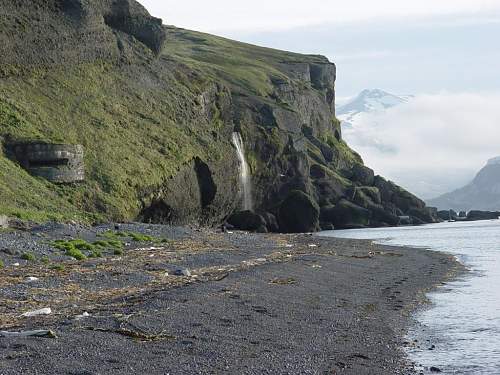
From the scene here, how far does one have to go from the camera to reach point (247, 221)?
104875mm

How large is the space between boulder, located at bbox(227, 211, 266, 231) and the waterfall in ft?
34.4

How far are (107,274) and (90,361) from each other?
47.5ft

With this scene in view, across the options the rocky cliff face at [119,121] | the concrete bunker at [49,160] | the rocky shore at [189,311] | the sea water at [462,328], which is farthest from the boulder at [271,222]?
the sea water at [462,328]

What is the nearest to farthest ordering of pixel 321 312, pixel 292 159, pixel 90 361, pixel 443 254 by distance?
pixel 90 361, pixel 321 312, pixel 443 254, pixel 292 159

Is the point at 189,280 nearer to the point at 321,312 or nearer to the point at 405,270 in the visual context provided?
the point at 321,312

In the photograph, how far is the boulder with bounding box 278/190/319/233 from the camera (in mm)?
116562

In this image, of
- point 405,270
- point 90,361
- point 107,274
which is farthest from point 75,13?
point 90,361

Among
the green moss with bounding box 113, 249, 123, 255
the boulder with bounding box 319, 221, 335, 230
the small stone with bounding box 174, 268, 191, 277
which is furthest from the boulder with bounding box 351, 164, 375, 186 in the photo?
the small stone with bounding box 174, 268, 191, 277

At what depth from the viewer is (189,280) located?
28844mm

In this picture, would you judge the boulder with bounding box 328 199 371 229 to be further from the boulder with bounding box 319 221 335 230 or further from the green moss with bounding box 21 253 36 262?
Answer: the green moss with bounding box 21 253 36 262

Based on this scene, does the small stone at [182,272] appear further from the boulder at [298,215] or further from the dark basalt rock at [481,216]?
the dark basalt rock at [481,216]

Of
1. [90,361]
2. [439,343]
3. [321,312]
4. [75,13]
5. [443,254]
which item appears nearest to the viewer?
[90,361]

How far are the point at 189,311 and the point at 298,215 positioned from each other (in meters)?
96.2

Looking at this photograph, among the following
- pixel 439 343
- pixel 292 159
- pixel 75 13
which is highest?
pixel 75 13
